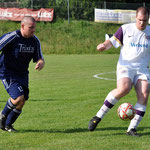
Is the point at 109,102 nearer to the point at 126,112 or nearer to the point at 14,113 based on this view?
the point at 126,112

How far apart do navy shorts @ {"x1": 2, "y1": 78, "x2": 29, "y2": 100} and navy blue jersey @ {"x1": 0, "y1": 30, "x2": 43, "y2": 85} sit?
0.30 feet

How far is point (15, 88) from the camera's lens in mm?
6836

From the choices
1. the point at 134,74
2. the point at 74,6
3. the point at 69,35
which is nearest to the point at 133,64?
the point at 134,74

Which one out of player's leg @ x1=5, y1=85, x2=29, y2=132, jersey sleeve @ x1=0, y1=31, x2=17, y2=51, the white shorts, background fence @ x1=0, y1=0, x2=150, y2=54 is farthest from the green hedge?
the white shorts

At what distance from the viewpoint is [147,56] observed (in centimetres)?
673

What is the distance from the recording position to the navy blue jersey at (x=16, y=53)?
22.3 feet

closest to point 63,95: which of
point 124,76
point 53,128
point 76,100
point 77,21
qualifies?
point 76,100

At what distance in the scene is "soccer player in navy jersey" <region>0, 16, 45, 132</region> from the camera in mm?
6793

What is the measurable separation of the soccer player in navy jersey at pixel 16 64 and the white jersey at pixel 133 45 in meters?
1.43

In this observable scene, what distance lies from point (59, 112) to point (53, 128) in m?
1.55

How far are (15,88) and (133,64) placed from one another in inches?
81.8

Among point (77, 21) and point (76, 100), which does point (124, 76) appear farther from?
point (77, 21)

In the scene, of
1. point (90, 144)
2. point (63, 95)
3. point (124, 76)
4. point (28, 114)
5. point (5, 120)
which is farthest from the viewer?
point (63, 95)

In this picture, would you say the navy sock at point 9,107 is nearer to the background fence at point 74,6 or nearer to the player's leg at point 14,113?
the player's leg at point 14,113
